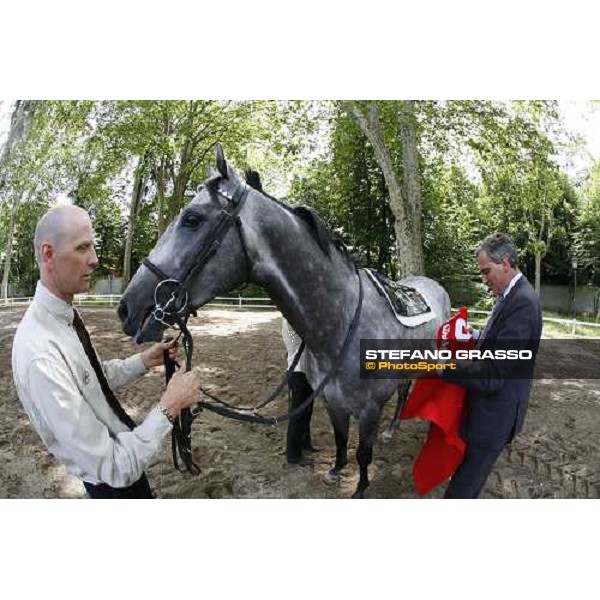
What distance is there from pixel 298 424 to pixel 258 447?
1.16ft

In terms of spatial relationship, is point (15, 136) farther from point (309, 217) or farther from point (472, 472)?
point (472, 472)

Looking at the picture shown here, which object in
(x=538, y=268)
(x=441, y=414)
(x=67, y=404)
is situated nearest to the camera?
(x=67, y=404)

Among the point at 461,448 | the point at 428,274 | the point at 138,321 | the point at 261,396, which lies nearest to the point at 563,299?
the point at 428,274

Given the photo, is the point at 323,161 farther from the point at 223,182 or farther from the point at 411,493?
the point at 411,493

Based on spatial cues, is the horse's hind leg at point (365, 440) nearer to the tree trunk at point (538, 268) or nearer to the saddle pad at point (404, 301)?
the saddle pad at point (404, 301)

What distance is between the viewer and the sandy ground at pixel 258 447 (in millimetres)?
2520

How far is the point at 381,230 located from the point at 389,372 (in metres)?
0.80

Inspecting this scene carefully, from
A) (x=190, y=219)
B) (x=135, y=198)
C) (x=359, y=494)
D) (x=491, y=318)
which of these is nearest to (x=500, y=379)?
(x=491, y=318)

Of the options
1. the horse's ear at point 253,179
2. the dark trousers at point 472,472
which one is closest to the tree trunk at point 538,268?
the dark trousers at point 472,472

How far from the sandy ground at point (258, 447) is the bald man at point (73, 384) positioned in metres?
0.67

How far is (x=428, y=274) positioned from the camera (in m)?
2.59

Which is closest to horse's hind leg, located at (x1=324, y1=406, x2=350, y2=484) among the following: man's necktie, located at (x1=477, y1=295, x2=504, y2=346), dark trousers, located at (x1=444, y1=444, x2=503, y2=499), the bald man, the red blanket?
the red blanket

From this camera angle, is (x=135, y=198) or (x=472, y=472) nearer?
(x=472, y=472)

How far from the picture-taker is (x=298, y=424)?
2793 mm
